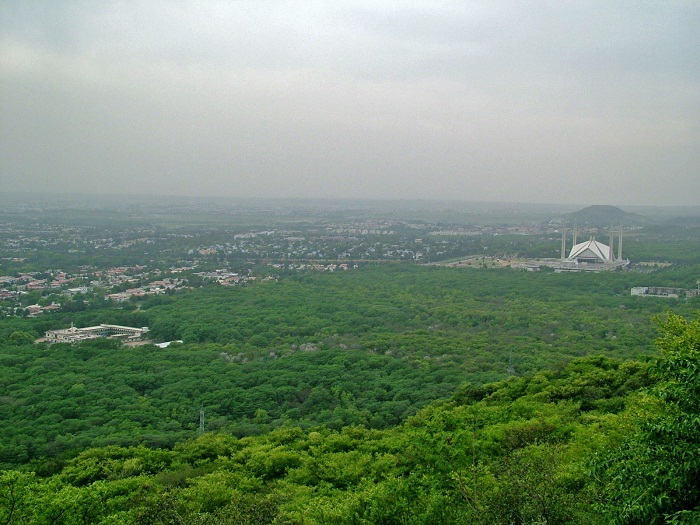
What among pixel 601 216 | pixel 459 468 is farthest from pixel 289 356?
pixel 601 216

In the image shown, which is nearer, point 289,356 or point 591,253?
point 289,356

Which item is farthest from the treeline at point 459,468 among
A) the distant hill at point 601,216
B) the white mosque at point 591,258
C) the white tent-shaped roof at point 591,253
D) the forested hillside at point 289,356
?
the distant hill at point 601,216

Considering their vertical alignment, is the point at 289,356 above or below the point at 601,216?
below

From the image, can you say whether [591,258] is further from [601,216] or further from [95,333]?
[95,333]

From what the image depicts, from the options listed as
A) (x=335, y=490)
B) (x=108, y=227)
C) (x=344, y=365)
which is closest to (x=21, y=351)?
(x=344, y=365)

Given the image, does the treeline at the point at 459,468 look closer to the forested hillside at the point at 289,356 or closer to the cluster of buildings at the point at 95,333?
the forested hillside at the point at 289,356

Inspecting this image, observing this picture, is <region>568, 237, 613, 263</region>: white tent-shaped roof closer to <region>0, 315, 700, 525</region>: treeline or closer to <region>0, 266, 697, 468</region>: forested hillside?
<region>0, 266, 697, 468</region>: forested hillside
